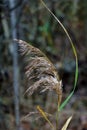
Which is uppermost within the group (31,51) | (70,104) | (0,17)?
(0,17)

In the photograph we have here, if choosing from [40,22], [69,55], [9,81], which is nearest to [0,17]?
[9,81]

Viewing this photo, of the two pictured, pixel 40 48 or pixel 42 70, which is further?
pixel 40 48

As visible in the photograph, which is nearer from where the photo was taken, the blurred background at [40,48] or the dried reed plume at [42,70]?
the dried reed plume at [42,70]

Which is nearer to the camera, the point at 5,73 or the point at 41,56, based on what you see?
the point at 41,56

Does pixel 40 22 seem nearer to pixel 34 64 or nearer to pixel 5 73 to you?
pixel 5 73

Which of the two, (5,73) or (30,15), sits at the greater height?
Answer: (30,15)

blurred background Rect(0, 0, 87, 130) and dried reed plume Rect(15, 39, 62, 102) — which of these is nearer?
dried reed plume Rect(15, 39, 62, 102)

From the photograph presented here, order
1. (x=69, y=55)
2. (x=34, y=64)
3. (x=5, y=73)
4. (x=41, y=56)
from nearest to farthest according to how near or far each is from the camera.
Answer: (x=34, y=64) < (x=41, y=56) < (x=5, y=73) < (x=69, y=55)

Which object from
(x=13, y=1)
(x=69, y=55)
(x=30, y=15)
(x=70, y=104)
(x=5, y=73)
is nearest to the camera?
(x=13, y=1)
